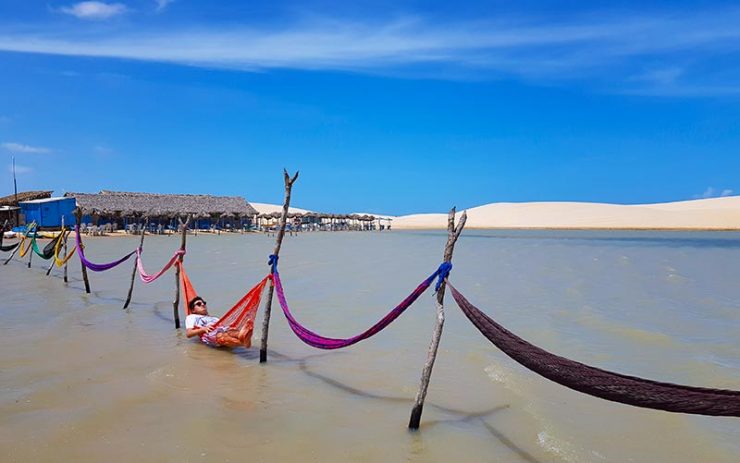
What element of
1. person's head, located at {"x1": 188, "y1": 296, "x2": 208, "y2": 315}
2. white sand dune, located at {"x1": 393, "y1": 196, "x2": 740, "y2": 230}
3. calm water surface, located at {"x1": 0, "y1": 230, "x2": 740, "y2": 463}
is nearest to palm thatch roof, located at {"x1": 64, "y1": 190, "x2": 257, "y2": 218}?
calm water surface, located at {"x1": 0, "y1": 230, "x2": 740, "y2": 463}

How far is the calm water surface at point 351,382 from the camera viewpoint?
143 inches

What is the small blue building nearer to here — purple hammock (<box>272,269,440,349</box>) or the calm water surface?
the calm water surface

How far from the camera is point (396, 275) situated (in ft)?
45.5

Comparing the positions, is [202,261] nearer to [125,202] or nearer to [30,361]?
[30,361]

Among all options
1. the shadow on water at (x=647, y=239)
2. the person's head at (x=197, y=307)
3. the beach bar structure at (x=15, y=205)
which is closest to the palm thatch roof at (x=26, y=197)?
the beach bar structure at (x=15, y=205)

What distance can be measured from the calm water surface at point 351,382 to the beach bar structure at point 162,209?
24.1 m

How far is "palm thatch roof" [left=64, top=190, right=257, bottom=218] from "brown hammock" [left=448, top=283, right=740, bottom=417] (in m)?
28.2

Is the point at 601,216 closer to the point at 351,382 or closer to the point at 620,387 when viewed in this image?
the point at 351,382

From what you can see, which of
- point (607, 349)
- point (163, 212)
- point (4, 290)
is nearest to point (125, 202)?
point (163, 212)

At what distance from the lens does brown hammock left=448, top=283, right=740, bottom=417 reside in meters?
2.41

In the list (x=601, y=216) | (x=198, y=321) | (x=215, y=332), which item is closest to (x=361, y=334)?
(x=215, y=332)

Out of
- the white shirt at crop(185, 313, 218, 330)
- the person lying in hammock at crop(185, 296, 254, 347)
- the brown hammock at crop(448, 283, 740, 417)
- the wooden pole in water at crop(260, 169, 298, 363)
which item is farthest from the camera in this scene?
the white shirt at crop(185, 313, 218, 330)

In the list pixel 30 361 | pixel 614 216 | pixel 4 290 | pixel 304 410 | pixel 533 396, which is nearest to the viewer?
pixel 304 410

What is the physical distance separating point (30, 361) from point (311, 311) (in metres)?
4.07
